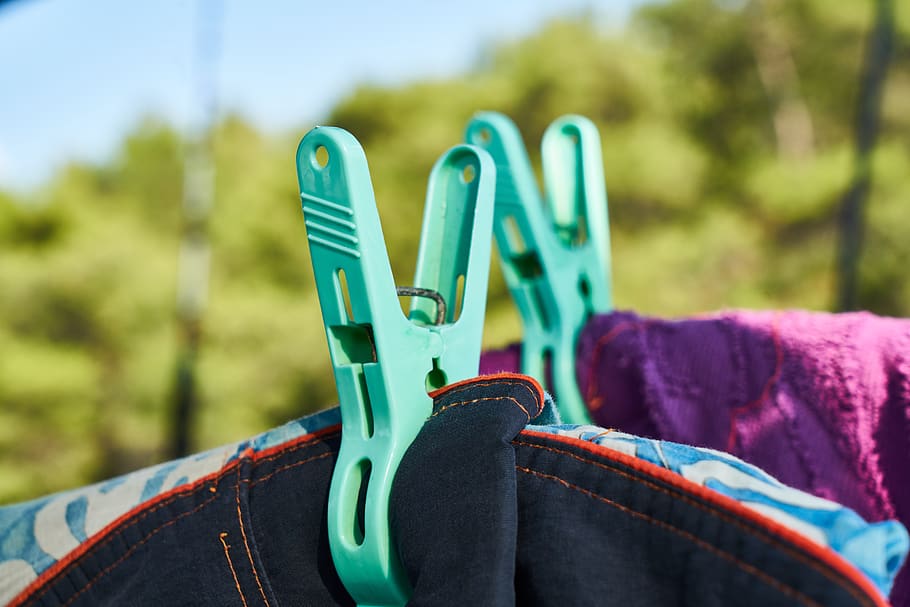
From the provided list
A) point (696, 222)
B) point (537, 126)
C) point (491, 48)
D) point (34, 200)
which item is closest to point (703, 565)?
point (696, 222)

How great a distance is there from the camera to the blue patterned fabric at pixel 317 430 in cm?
19

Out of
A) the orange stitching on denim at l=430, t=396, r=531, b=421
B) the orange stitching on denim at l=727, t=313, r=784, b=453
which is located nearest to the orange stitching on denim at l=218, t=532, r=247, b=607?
the orange stitching on denim at l=430, t=396, r=531, b=421

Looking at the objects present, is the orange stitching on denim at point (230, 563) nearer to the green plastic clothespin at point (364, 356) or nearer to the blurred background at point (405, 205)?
the green plastic clothespin at point (364, 356)

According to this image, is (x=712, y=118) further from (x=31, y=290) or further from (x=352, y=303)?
(x=31, y=290)

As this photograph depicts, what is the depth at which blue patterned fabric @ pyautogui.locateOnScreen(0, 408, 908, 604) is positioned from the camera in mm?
190

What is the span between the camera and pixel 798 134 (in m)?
1.41

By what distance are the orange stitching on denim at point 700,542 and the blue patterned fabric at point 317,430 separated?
1cm

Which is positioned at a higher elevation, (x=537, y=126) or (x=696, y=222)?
(x=537, y=126)

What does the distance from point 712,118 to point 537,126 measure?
1.24ft

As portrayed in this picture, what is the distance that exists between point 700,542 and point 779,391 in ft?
0.52

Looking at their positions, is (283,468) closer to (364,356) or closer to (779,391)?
(364,356)

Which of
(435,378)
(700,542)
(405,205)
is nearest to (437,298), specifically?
(435,378)

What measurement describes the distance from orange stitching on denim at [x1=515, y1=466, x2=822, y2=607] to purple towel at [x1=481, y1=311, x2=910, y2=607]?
0.44ft

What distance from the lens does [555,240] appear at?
40 cm
